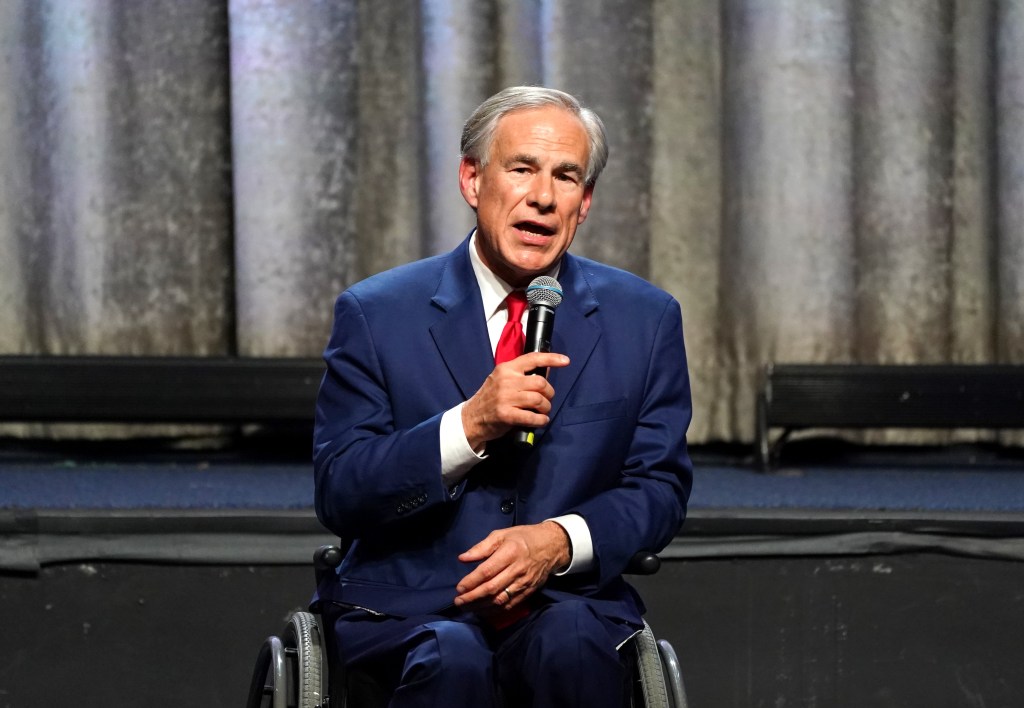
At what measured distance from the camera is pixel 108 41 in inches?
149

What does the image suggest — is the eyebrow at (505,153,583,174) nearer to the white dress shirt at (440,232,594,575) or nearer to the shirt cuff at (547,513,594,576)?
the white dress shirt at (440,232,594,575)

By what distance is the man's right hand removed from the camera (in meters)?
1.90

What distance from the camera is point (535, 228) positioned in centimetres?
214

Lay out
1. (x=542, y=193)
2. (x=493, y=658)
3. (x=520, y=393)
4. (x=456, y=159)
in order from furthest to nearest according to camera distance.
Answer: (x=456, y=159), (x=542, y=193), (x=493, y=658), (x=520, y=393)

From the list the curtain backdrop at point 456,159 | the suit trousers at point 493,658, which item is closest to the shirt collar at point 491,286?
the suit trousers at point 493,658

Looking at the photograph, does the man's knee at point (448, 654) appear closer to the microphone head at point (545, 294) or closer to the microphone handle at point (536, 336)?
the microphone handle at point (536, 336)

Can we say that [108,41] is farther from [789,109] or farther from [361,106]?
[789,109]

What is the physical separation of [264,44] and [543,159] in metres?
1.87

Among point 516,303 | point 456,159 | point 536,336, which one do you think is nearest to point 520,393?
point 536,336

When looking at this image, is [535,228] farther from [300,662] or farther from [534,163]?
[300,662]

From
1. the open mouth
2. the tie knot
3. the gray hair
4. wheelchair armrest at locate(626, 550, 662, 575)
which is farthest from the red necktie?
wheelchair armrest at locate(626, 550, 662, 575)

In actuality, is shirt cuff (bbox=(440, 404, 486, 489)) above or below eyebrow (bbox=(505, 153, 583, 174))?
below

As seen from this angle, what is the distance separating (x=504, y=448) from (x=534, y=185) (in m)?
0.39

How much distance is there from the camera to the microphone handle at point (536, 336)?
76.3 inches
